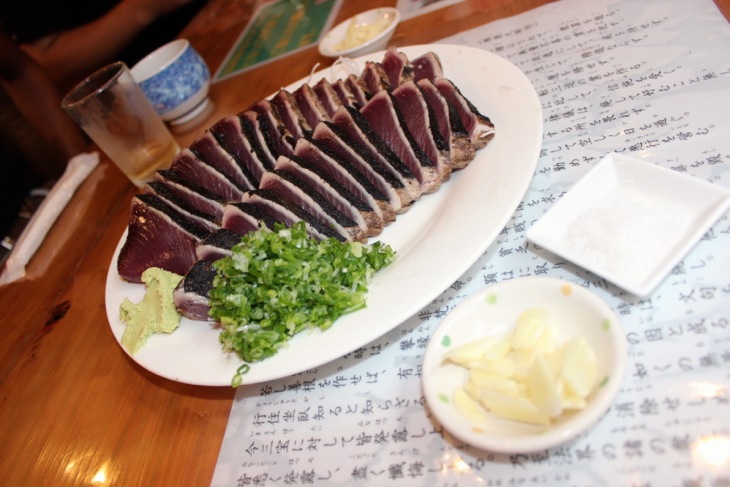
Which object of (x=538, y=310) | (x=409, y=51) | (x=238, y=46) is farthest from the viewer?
(x=238, y=46)

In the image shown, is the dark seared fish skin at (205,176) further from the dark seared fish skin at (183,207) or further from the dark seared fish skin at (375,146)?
the dark seared fish skin at (375,146)

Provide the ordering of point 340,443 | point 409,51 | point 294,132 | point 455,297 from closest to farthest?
1. point 340,443
2. point 455,297
3. point 294,132
4. point 409,51

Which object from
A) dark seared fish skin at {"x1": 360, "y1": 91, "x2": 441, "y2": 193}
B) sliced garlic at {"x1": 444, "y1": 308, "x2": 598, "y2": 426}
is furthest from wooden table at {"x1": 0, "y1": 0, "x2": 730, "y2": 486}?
dark seared fish skin at {"x1": 360, "y1": 91, "x2": 441, "y2": 193}

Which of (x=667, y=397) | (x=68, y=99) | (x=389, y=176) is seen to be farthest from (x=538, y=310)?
(x=68, y=99)

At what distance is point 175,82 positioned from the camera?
4312 millimetres

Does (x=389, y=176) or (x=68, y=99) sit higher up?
(x=68, y=99)

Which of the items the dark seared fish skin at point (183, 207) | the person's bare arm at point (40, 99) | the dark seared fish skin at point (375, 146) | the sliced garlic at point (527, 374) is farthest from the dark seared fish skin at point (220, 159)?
the person's bare arm at point (40, 99)

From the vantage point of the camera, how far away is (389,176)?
264 cm

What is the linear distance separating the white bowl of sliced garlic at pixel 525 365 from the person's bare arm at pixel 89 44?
5823 millimetres

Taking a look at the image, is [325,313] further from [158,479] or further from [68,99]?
[68,99]

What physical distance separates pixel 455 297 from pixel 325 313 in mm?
585

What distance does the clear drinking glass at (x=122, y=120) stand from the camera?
3670 millimetres

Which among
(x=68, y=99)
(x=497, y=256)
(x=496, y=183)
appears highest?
(x=68, y=99)

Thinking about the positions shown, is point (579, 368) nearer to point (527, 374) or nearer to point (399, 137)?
point (527, 374)
